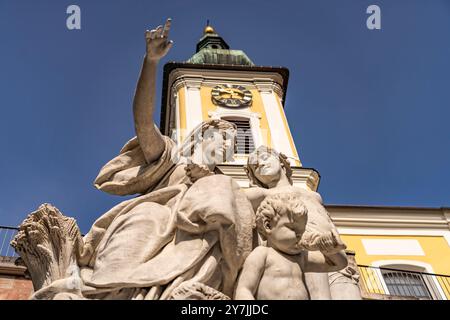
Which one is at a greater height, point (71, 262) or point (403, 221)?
point (403, 221)

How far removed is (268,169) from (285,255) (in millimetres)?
1197

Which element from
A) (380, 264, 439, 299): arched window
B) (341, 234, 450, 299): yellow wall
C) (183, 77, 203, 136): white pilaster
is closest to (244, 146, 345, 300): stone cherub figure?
(380, 264, 439, 299): arched window

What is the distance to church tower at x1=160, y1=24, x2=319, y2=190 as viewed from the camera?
22656 mm

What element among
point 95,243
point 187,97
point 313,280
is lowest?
point 313,280

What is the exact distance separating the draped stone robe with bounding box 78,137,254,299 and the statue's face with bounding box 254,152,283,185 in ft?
1.94

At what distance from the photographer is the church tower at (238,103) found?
892 inches

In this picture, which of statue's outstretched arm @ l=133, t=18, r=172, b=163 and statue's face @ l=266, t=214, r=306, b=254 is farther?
statue's outstretched arm @ l=133, t=18, r=172, b=163

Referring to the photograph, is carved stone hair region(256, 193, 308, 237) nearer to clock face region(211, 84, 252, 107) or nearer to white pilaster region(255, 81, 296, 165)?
white pilaster region(255, 81, 296, 165)

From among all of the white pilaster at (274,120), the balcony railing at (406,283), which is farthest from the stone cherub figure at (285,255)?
the white pilaster at (274,120)

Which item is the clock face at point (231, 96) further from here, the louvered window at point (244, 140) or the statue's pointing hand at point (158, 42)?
the statue's pointing hand at point (158, 42)

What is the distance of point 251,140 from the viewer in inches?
925
